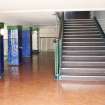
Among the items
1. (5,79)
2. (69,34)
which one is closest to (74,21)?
(69,34)

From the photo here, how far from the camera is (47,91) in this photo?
21.8 ft

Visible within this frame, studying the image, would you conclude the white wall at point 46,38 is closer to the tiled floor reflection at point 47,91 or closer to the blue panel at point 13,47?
the blue panel at point 13,47

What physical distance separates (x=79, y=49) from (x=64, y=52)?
2.19ft

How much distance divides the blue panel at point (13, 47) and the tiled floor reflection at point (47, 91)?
140 inches

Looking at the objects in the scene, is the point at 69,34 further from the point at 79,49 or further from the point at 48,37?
the point at 48,37

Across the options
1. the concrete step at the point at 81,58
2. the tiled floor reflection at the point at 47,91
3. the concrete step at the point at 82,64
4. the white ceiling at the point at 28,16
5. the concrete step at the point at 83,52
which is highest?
the white ceiling at the point at 28,16

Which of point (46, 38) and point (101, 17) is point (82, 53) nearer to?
point (101, 17)

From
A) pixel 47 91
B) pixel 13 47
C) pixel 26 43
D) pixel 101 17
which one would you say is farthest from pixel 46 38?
pixel 47 91

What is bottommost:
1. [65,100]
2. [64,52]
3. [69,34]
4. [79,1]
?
[65,100]

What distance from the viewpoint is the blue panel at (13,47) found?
12.1m

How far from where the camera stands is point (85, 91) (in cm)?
662

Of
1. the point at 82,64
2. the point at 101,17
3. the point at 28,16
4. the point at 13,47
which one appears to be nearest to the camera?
the point at 82,64

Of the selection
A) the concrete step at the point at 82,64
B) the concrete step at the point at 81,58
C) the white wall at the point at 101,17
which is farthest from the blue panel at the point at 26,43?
the concrete step at the point at 82,64

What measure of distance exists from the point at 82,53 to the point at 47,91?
2.99 m
